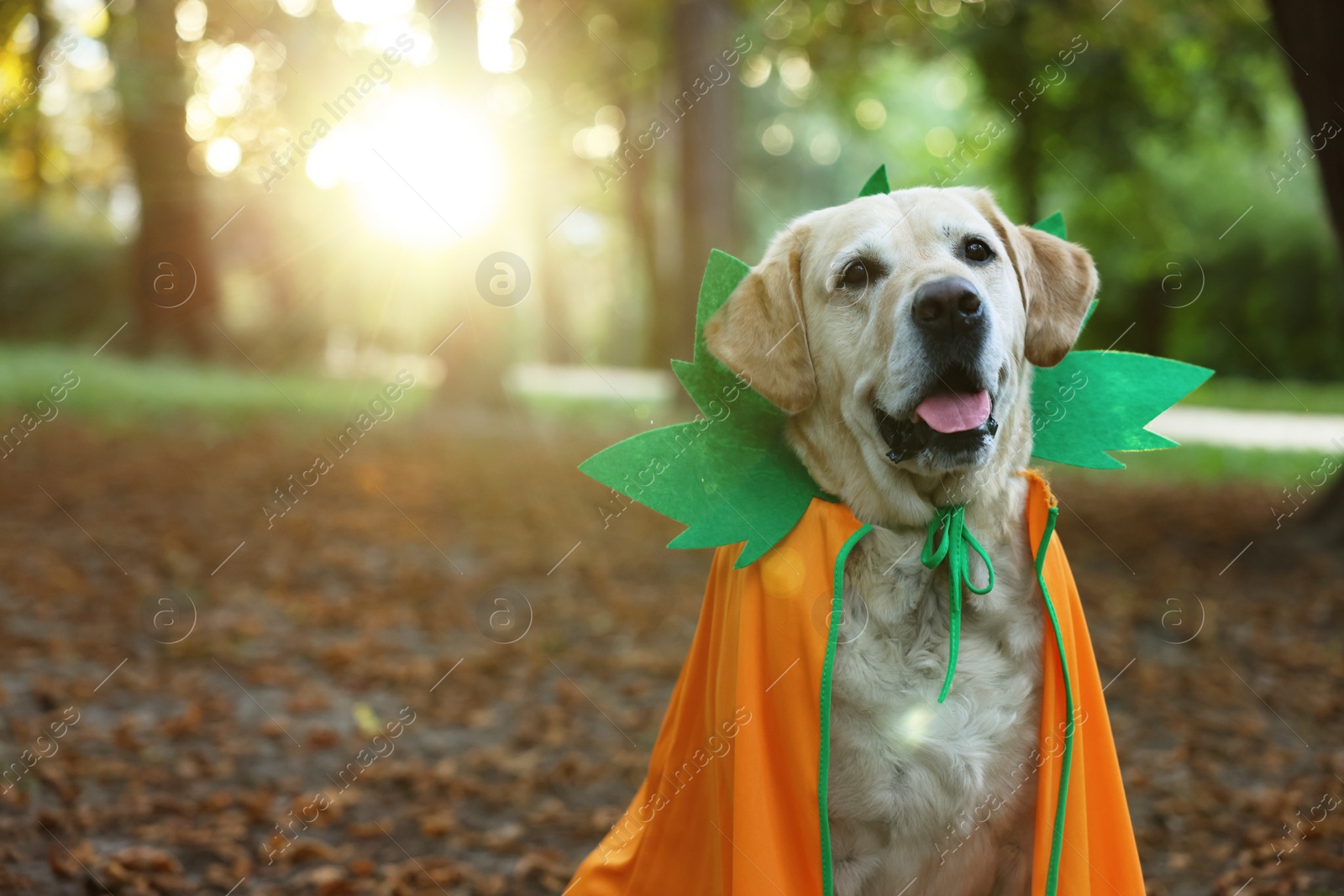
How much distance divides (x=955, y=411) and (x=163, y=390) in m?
14.2

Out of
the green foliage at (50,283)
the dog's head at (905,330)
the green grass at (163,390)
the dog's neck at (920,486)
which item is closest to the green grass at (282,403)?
the green grass at (163,390)

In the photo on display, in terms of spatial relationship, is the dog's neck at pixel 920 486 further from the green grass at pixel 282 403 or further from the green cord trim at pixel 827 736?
the green grass at pixel 282 403

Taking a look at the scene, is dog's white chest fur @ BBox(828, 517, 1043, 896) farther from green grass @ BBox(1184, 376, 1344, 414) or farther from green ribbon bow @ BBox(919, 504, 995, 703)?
green grass @ BBox(1184, 376, 1344, 414)

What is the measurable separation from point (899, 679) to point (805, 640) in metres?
0.26

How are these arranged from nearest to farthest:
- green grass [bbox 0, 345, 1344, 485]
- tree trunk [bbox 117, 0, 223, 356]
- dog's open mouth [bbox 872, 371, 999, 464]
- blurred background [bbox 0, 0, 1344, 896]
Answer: dog's open mouth [bbox 872, 371, 999, 464]
blurred background [bbox 0, 0, 1344, 896]
green grass [bbox 0, 345, 1344, 485]
tree trunk [bbox 117, 0, 223, 356]

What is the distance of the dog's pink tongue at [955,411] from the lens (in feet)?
7.54

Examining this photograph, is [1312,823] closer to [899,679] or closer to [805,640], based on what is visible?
[899,679]

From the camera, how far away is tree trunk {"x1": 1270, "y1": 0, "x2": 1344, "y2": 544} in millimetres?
5762

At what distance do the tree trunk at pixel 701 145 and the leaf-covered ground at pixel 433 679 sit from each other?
3281 millimetres

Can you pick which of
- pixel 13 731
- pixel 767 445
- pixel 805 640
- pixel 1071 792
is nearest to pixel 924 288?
pixel 767 445

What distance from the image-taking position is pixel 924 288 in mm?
2328

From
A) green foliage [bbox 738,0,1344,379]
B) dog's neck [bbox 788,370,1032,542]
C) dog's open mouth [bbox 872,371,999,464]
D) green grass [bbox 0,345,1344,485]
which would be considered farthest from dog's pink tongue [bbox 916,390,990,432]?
green grass [bbox 0,345,1344,485]

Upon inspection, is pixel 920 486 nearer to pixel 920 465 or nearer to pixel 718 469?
pixel 920 465

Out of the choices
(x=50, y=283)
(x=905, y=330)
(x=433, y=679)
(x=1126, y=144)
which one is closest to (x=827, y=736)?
(x=905, y=330)
